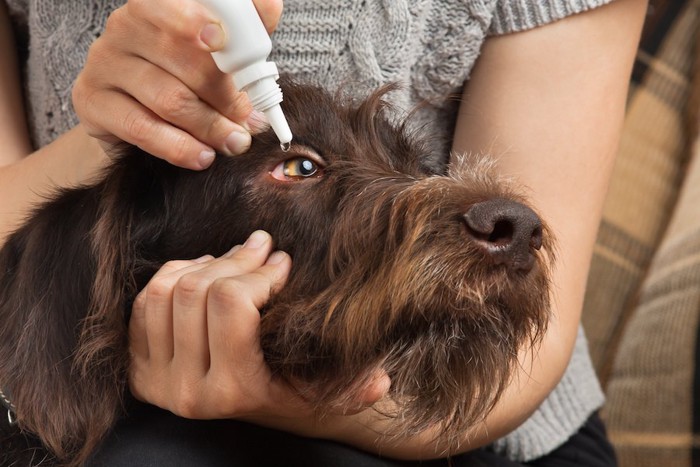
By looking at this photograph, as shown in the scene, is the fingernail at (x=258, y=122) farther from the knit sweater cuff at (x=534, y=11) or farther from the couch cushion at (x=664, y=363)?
the couch cushion at (x=664, y=363)

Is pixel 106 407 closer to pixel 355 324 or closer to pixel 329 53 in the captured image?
pixel 355 324

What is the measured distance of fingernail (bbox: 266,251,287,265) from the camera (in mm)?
1374

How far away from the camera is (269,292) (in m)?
1.34

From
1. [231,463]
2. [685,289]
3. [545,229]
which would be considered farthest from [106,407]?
[685,289]

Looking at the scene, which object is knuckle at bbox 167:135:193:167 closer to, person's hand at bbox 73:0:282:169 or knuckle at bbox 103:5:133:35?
person's hand at bbox 73:0:282:169

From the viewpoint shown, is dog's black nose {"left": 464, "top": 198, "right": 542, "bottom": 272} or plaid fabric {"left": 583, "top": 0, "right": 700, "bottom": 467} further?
plaid fabric {"left": 583, "top": 0, "right": 700, "bottom": 467}

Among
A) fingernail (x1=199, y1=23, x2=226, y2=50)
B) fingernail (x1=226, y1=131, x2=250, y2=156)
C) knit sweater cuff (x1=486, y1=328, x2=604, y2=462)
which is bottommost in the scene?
knit sweater cuff (x1=486, y1=328, x2=604, y2=462)

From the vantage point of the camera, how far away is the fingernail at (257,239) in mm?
1380

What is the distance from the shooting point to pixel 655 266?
A: 9.89ft

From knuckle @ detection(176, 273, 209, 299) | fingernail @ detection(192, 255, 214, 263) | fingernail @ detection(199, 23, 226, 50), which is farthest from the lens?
fingernail @ detection(192, 255, 214, 263)

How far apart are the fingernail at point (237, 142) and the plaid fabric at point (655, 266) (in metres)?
1.79

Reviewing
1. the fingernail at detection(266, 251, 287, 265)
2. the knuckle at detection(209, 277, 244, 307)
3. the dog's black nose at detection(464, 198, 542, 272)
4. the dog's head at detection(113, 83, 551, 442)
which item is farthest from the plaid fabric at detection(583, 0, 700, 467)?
the knuckle at detection(209, 277, 244, 307)

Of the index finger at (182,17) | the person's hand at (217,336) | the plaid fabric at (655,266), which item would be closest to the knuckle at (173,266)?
the person's hand at (217,336)

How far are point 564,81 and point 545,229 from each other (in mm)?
605
